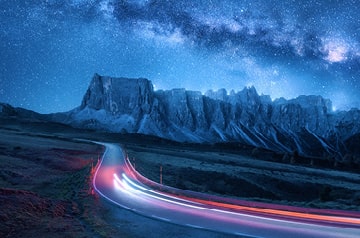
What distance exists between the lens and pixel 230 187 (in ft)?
135

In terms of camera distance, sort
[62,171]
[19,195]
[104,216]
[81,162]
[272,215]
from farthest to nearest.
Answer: [81,162] < [62,171] < [19,195] < [104,216] < [272,215]

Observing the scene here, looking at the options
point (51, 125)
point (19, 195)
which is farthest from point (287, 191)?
point (51, 125)

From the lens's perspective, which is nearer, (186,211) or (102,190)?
(186,211)

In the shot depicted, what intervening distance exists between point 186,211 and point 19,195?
30.9 feet

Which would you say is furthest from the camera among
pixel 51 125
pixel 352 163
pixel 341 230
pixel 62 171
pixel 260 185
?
pixel 51 125

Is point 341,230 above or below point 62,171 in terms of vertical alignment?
above

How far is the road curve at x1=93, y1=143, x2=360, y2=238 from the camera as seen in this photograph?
39.4 ft

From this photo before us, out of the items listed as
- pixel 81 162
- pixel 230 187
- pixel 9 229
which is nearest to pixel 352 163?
pixel 230 187

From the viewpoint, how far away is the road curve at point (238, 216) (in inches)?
473

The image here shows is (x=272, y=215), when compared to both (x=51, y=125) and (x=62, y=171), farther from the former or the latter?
(x=51, y=125)

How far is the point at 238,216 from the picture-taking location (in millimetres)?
14297

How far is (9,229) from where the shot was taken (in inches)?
488

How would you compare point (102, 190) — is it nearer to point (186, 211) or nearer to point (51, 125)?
point (186, 211)

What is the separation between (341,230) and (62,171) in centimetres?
3495
